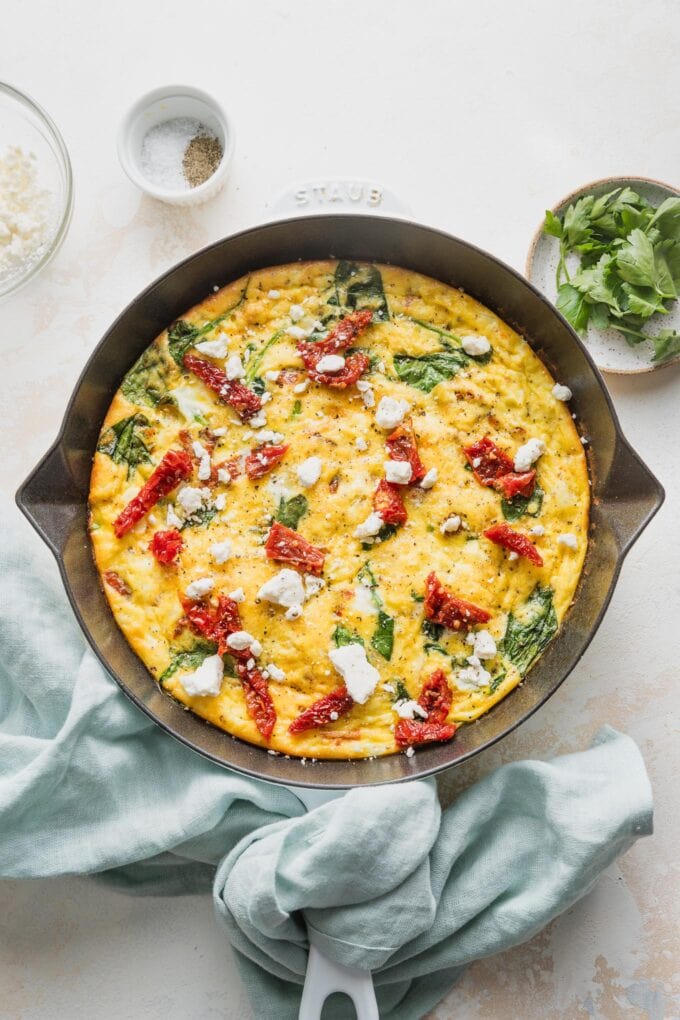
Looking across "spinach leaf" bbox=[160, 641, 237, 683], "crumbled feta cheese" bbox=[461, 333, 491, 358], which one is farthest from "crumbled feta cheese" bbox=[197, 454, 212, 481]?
"crumbled feta cheese" bbox=[461, 333, 491, 358]

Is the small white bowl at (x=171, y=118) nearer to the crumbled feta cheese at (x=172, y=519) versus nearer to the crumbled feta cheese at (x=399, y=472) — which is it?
the crumbled feta cheese at (x=172, y=519)

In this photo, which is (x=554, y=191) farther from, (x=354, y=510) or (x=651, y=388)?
(x=354, y=510)

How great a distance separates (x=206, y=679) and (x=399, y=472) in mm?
1217

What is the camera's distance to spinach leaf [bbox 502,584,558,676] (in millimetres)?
4117

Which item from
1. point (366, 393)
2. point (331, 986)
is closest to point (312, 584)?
point (366, 393)

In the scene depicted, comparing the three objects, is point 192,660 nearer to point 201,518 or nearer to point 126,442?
point 201,518

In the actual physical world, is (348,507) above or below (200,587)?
above

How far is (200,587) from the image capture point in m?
4.05

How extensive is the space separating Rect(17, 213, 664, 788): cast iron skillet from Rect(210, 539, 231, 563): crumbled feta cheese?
54 centimetres

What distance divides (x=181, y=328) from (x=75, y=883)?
2682 mm

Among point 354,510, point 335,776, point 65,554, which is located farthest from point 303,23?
point 335,776

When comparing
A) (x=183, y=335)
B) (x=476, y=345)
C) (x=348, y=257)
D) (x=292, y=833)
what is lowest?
(x=292, y=833)

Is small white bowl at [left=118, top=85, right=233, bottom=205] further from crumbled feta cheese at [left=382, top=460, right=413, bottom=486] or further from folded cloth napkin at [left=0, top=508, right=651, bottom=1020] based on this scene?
folded cloth napkin at [left=0, top=508, right=651, bottom=1020]

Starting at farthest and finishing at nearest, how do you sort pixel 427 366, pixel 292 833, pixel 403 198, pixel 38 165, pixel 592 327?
pixel 38 165 < pixel 403 198 < pixel 592 327 < pixel 427 366 < pixel 292 833
